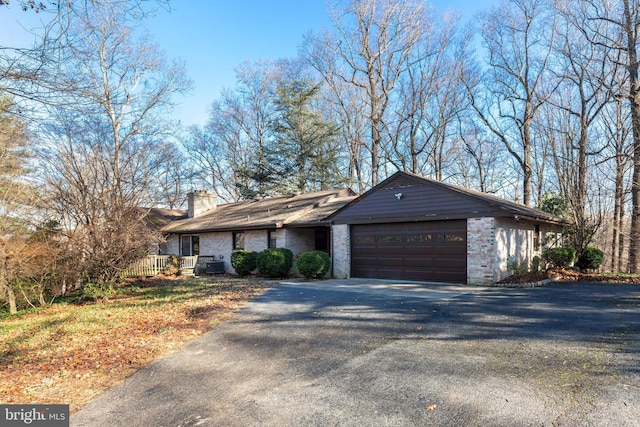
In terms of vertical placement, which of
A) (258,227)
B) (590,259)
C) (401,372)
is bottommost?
(401,372)

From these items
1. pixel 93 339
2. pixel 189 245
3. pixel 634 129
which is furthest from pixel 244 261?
pixel 634 129

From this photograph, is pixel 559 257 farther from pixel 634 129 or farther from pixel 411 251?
pixel 634 129

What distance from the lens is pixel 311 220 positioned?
17.2m

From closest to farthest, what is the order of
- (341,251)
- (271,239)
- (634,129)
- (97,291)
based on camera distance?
(97,291) → (634,129) → (341,251) → (271,239)

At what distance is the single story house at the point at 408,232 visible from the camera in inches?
489

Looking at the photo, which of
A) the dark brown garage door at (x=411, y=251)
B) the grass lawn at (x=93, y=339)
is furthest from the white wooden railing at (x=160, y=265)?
the dark brown garage door at (x=411, y=251)

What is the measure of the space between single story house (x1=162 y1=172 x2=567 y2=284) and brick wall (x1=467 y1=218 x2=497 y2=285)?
30 mm

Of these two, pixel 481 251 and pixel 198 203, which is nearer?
pixel 481 251

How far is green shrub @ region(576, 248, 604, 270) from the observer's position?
1567 cm

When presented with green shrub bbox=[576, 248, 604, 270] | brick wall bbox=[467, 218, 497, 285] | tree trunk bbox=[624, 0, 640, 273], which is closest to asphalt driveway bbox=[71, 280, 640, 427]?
brick wall bbox=[467, 218, 497, 285]

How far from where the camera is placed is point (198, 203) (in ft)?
83.5

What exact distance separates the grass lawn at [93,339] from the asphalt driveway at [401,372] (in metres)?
0.48

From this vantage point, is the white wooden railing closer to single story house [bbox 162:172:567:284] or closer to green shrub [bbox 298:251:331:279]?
single story house [bbox 162:172:567:284]

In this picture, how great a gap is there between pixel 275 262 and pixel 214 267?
201 inches
